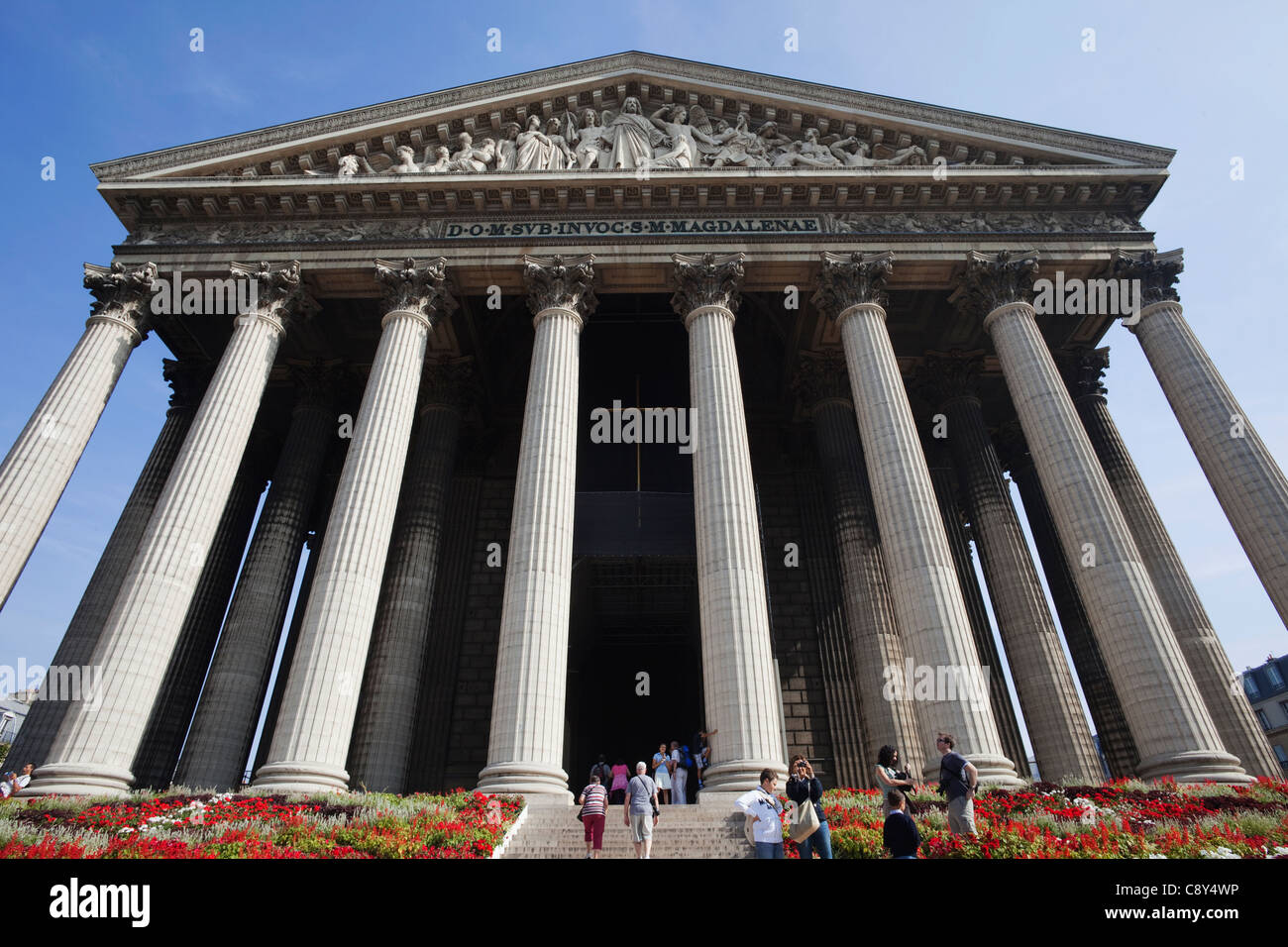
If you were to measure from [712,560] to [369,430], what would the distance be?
1002 centimetres

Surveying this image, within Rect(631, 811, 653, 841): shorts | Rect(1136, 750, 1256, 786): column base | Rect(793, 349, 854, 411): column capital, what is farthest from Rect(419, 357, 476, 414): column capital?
Rect(1136, 750, 1256, 786): column base

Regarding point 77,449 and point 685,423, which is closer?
point 77,449

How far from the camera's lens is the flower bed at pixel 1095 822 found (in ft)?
34.1

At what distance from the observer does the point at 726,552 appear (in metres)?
18.8

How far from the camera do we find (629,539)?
25562mm

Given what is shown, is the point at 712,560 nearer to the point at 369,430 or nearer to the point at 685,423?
the point at 369,430

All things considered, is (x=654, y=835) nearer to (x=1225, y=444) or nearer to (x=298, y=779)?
(x=298, y=779)

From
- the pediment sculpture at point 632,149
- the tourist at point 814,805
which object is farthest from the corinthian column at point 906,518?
the tourist at point 814,805

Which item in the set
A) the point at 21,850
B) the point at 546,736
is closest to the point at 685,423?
the point at 546,736

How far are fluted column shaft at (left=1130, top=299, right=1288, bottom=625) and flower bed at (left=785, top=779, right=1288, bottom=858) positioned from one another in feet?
20.0

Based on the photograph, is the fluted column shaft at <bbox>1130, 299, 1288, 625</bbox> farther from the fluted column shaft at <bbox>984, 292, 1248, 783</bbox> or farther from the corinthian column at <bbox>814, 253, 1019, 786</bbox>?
the corinthian column at <bbox>814, 253, 1019, 786</bbox>

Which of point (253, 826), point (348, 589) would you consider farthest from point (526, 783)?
point (348, 589)

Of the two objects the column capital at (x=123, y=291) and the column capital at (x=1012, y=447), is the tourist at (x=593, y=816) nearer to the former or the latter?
the column capital at (x=123, y=291)

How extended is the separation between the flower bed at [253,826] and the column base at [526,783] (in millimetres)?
480
